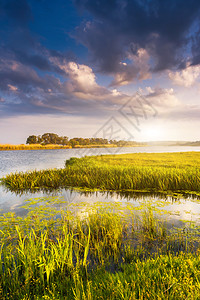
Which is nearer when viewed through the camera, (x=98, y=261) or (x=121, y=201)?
(x=98, y=261)

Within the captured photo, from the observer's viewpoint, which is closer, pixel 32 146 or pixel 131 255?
pixel 131 255

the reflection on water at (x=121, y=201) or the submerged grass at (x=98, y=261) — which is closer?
the submerged grass at (x=98, y=261)

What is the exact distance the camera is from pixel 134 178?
13.7 metres

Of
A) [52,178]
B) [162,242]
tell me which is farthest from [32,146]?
[162,242]

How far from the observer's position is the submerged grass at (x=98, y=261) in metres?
2.96

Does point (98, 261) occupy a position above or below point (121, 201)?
above

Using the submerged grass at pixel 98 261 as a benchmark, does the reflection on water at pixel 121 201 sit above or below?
below

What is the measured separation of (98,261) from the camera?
475cm

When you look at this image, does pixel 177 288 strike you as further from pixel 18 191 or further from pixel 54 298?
pixel 18 191

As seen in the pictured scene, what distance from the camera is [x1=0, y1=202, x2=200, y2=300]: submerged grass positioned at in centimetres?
296

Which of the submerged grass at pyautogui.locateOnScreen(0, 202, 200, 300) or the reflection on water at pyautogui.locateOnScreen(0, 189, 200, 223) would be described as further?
the reflection on water at pyautogui.locateOnScreen(0, 189, 200, 223)

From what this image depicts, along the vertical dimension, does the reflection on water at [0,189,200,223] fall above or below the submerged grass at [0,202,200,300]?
A: below

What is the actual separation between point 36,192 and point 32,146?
378 feet

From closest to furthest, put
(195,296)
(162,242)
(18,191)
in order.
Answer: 1. (195,296)
2. (162,242)
3. (18,191)
